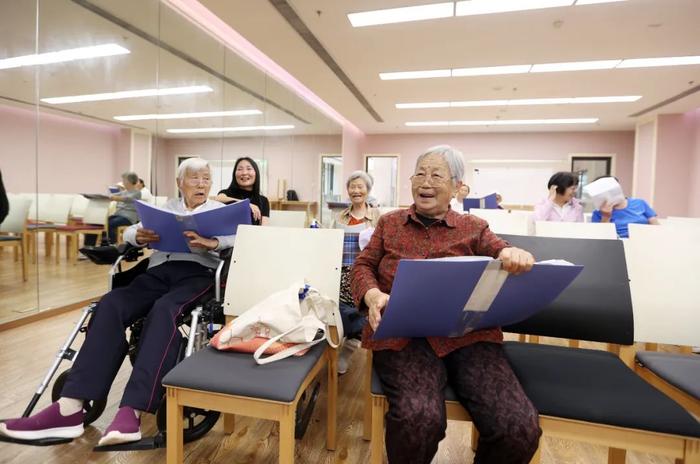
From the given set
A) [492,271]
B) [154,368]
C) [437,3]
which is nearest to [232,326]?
[154,368]

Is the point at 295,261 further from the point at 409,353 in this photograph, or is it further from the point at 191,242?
the point at 409,353

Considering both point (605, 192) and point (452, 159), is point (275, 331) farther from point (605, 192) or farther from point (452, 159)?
point (605, 192)

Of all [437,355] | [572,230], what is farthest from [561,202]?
[437,355]

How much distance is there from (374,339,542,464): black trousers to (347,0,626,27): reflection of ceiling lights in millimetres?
3560

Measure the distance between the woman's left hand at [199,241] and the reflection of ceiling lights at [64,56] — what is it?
2183 mm

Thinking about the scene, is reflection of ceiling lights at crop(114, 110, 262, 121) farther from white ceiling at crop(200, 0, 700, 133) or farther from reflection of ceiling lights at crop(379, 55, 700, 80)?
reflection of ceiling lights at crop(379, 55, 700, 80)

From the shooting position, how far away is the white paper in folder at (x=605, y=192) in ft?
10.5

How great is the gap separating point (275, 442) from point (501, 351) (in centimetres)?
101

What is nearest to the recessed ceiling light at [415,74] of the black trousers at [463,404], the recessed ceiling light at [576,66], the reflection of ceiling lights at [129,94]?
the recessed ceiling light at [576,66]

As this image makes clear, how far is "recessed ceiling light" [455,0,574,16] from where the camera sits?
3.56 meters

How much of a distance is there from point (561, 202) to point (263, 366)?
9.93ft

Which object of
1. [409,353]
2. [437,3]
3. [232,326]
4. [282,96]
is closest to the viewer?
[409,353]

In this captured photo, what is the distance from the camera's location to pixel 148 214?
5.45ft

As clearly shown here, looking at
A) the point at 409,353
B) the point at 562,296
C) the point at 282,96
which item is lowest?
the point at 409,353
